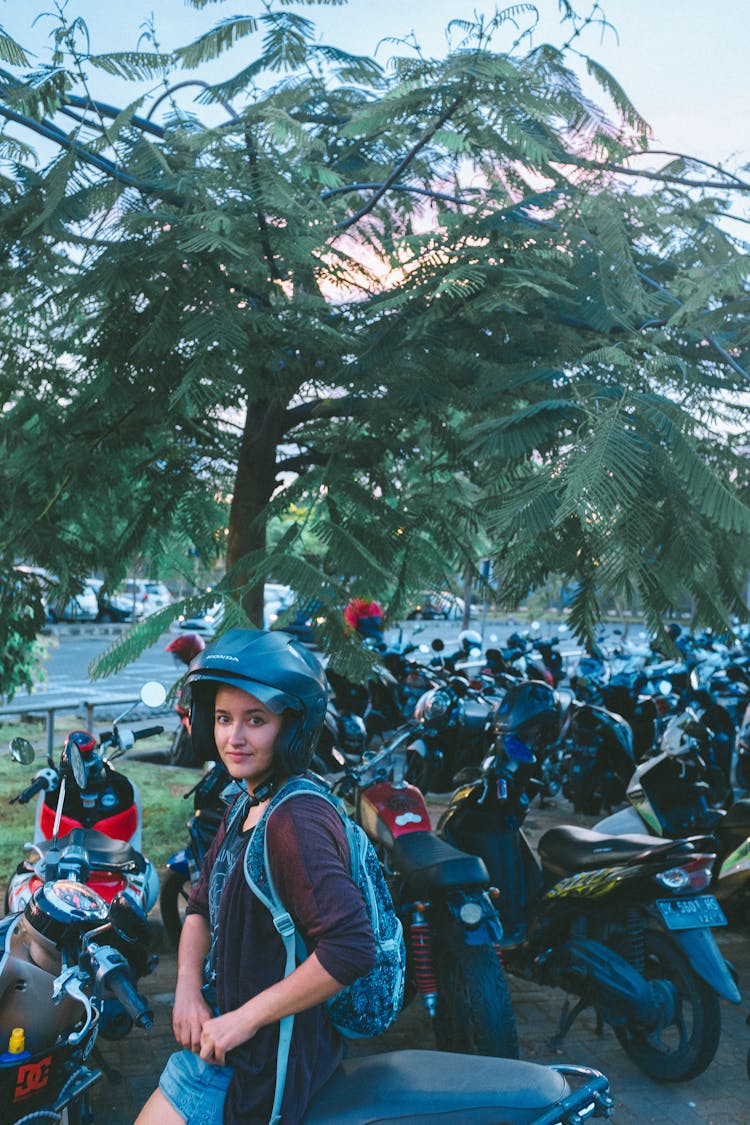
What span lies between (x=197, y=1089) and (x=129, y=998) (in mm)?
425

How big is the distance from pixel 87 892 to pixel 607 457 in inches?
75.6

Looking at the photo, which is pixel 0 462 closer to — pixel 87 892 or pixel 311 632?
pixel 311 632

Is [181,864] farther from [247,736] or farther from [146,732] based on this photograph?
[247,736]

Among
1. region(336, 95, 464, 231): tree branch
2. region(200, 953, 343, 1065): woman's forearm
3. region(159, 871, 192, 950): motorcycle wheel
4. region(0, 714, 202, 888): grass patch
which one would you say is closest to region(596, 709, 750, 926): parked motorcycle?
region(159, 871, 192, 950): motorcycle wheel

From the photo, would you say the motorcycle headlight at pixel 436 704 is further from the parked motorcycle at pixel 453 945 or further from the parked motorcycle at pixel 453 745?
the parked motorcycle at pixel 453 745

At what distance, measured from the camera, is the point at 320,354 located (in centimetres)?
436

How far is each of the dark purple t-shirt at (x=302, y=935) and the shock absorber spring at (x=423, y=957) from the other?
172 cm

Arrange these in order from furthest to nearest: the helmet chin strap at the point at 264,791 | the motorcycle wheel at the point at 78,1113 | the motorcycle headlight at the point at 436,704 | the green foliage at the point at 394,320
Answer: the motorcycle headlight at the point at 436,704
the green foliage at the point at 394,320
the motorcycle wheel at the point at 78,1113
the helmet chin strap at the point at 264,791

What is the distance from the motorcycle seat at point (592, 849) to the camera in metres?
3.80

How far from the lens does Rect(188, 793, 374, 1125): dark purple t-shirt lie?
5.77ft

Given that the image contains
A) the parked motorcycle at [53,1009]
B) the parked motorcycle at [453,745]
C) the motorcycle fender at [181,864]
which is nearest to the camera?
the parked motorcycle at [53,1009]

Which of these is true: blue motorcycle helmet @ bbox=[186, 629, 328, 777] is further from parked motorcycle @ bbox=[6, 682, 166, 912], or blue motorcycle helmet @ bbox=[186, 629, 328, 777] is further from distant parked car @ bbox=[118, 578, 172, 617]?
distant parked car @ bbox=[118, 578, 172, 617]

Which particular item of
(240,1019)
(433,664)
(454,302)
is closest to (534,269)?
(454,302)

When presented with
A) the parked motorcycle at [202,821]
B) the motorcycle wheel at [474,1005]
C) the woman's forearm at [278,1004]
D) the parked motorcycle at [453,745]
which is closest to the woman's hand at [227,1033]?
the woman's forearm at [278,1004]
